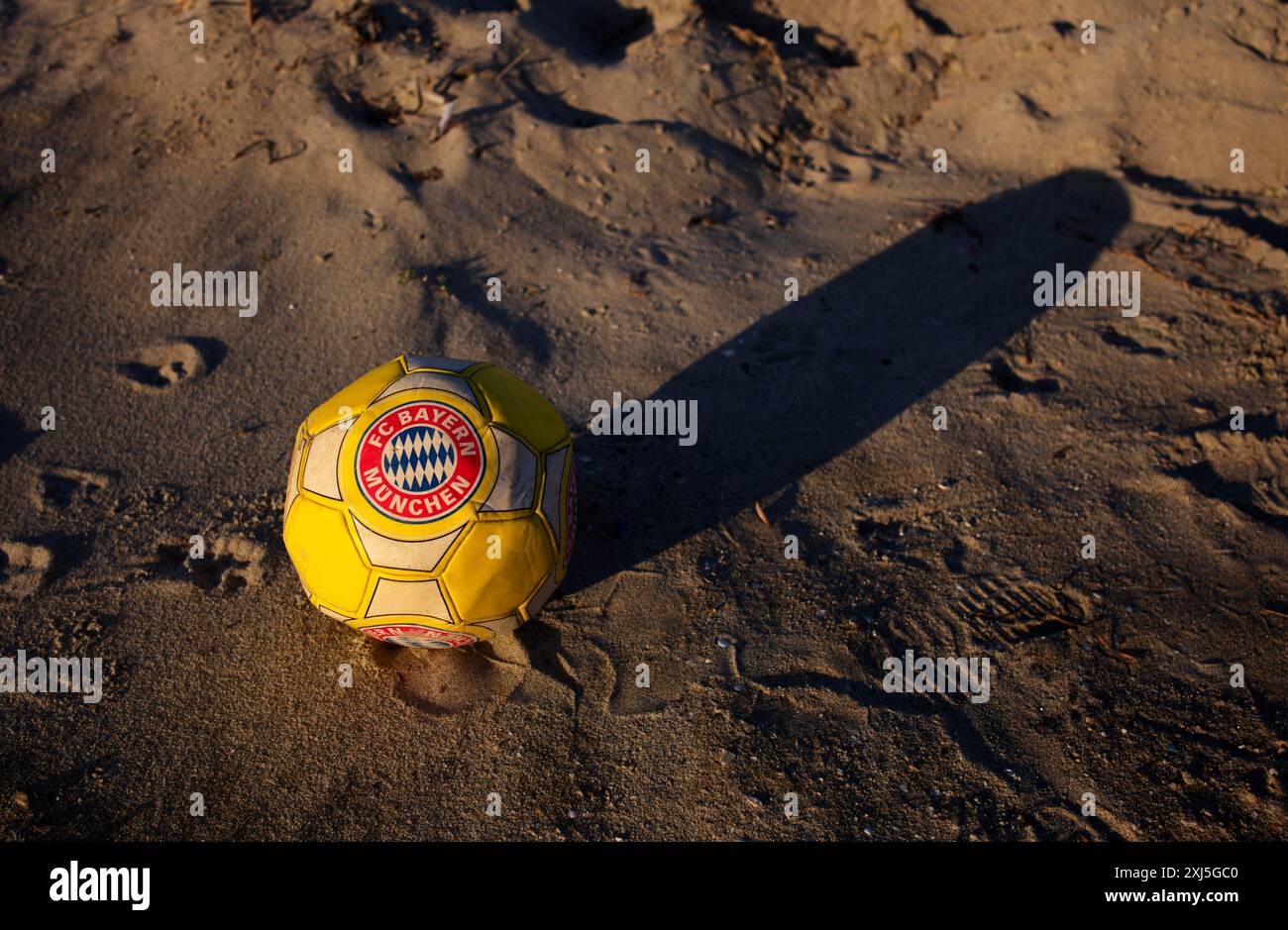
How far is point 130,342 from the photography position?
5.01m

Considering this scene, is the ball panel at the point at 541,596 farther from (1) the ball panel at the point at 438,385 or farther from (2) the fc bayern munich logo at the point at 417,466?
(1) the ball panel at the point at 438,385

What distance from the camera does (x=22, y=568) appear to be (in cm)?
400

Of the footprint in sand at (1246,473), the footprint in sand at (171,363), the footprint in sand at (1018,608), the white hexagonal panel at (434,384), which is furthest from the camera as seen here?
the footprint in sand at (171,363)

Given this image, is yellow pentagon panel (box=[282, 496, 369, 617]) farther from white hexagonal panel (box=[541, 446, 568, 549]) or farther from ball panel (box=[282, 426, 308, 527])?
white hexagonal panel (box=[541, 446, 568, 549])

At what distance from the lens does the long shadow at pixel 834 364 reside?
430cm

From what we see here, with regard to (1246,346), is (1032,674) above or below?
below

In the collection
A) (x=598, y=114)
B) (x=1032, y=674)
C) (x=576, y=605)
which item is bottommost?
(x=1032, y=674)

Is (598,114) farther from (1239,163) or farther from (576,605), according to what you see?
(1239,163)

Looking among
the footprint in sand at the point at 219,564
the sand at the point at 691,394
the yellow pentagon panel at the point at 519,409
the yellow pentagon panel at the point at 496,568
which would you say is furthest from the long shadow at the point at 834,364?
the footprint in sand at the point at 219,564

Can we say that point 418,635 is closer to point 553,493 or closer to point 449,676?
point 449,676

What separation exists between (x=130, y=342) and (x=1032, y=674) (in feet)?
16.6
